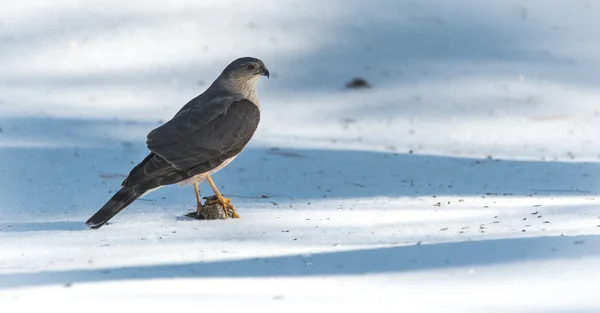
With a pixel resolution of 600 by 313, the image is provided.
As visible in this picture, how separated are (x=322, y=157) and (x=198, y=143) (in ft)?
5.94

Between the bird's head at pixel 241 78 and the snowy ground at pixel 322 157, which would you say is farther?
the bird's head at pixel 241 78

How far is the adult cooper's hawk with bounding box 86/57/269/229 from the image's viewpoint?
18.4ft

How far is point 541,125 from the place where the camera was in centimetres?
852

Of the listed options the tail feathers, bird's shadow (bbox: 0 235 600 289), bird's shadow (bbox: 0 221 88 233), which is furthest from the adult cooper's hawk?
bird's shadow (bbox: 0 235 600 289)

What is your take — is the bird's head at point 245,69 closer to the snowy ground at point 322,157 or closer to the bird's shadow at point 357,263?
the snowy ground at point 322,157

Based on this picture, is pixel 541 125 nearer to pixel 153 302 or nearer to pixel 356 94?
pixel 356 94

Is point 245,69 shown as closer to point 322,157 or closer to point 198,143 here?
point 198,143

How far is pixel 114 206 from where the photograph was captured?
5.50 m

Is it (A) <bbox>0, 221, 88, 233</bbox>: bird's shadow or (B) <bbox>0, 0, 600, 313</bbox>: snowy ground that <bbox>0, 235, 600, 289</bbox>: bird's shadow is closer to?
(B) <bbox>0, 0, 600, 313</bbox>: snowy ground

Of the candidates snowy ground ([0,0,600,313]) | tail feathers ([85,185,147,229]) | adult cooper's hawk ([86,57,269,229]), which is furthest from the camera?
adult cooper's hawk ([86,57,269,229])

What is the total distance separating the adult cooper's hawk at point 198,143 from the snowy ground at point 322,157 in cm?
17

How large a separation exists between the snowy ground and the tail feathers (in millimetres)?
124

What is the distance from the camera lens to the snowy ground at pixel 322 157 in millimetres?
4164

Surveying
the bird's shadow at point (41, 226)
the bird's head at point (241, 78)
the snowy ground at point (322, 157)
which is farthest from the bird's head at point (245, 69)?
the bird's shadow at point (41, 226)
